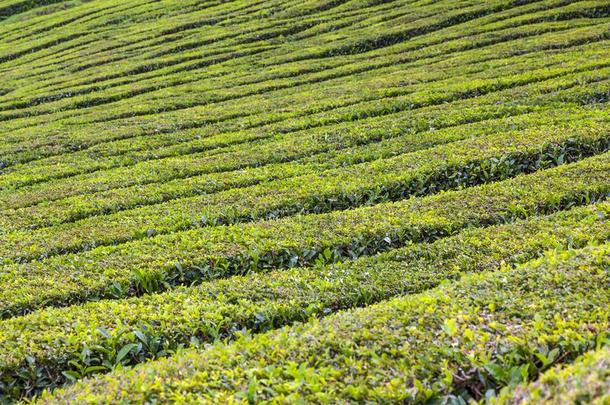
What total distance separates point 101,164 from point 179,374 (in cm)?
1236

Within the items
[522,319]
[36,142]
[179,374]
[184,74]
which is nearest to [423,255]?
[522,319]

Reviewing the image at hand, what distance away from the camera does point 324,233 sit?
1052 centimetres

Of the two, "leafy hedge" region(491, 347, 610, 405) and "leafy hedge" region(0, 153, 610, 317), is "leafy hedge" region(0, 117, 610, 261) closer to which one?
"leafy hedge" region(0, 153, 610, 317)

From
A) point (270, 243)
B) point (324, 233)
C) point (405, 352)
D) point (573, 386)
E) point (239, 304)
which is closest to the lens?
point (573, 386)

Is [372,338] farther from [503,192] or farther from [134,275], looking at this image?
[503,192]

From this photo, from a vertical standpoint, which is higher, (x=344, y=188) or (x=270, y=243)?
(x=270, y=243)

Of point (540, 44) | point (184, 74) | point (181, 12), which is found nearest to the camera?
point (540, 44)

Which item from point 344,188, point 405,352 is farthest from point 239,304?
point 344,188

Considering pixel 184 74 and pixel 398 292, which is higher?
pixel 184 74

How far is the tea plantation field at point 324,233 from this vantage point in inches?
246

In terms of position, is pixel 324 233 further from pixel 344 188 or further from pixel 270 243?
pixel 344 188

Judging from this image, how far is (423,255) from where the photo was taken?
9.38 metres

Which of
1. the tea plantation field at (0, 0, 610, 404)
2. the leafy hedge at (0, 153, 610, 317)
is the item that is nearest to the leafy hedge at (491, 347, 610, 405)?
the tea plantation field at (0, 0, 610, 404)

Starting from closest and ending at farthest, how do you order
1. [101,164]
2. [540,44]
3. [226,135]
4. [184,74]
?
[101,164], [226,135], [540,44], [184,74]
